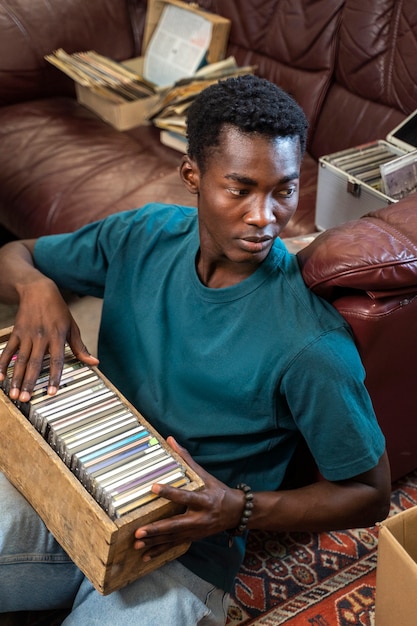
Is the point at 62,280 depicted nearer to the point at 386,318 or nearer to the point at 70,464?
the point at 70,464

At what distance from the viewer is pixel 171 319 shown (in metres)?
1.37

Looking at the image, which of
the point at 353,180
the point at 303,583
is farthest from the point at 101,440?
the point at 353,180

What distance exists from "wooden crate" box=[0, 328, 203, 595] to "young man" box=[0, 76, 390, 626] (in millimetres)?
25

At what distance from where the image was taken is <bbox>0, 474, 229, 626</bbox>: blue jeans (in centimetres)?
123

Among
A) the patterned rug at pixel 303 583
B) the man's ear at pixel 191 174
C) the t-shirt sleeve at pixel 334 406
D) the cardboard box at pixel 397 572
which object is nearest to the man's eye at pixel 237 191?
the man's ear at pixel 191 174

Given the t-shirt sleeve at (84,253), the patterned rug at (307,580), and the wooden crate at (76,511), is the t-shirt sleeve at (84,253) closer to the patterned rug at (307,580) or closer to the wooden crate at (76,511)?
the wooden crate at (76,511)

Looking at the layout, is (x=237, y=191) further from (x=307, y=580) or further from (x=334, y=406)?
(x=307, y=580)

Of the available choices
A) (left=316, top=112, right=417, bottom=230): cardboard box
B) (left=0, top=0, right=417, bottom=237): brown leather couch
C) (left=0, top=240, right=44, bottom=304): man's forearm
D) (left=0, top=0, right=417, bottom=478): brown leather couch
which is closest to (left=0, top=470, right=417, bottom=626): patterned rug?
(left=0, top=0, right=417, bottom=478): brown leather couch

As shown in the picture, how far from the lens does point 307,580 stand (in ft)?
5.56

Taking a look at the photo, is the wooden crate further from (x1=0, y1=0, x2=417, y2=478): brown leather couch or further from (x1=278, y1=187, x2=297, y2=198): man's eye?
(x1=0, y1=0, x2=417, y2=478): brown leather couch

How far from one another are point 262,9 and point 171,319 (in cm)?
171

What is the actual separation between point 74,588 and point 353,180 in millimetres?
→ 1184

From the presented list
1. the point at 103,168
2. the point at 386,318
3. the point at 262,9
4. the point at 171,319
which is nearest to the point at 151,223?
the point at 171,319

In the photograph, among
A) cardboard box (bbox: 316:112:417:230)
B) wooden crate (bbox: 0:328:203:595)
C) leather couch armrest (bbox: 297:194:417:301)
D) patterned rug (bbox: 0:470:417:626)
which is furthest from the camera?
cardboard box (bbox: 316:112:417:230)
